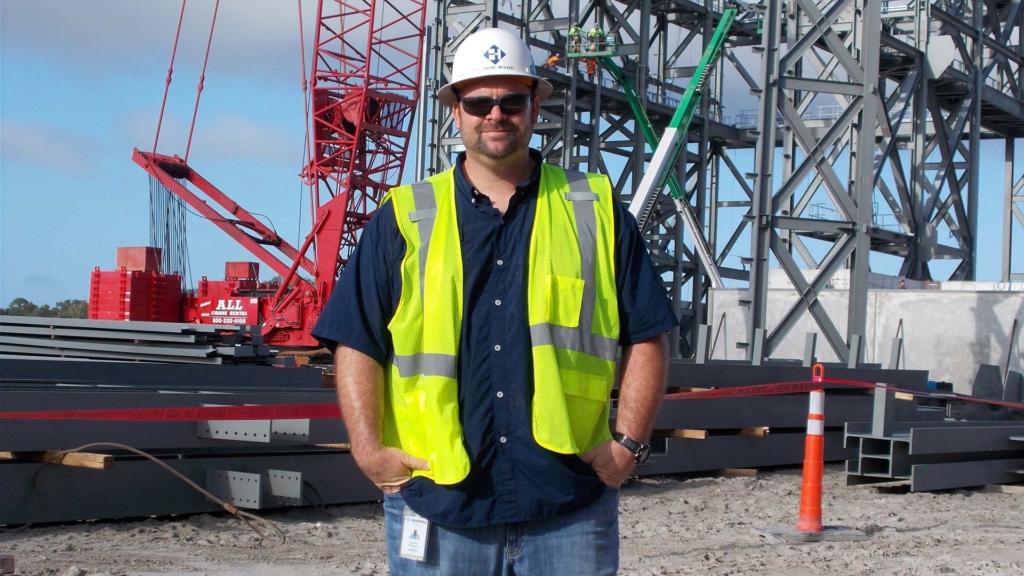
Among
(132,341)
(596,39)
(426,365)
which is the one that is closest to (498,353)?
(426,365)

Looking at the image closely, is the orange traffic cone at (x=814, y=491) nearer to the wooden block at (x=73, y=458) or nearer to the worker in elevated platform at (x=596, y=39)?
the wooden block at (x=73, y=458)

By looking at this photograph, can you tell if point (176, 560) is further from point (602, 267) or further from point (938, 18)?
point (938, 18)

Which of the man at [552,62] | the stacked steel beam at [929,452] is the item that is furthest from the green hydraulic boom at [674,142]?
the stacked steel beam at [929,452]

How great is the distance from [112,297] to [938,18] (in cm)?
1982

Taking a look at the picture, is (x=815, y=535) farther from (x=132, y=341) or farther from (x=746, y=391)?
(x=132, y=341)

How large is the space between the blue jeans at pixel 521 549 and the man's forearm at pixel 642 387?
0.25 m

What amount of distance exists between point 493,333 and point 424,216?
0.35m

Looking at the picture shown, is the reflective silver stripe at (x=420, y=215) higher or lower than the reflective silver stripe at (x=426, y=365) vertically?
higher

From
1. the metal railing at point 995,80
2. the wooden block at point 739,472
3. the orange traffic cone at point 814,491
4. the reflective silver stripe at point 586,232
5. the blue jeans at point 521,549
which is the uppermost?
the metal railing at point 995,80

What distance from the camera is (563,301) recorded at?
111 inches

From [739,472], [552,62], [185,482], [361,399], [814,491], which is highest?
[552,62]

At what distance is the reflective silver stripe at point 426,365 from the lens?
2.77 metres

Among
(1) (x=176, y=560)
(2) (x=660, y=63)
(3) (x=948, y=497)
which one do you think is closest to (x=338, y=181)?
(2) (x=660, y=63)

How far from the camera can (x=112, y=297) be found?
1078 inches
